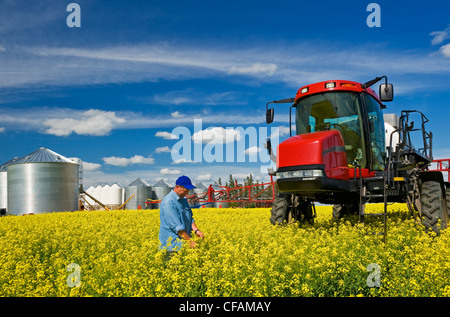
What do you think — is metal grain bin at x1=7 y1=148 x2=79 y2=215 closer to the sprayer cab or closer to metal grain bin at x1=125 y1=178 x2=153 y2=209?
metal grain bin at x1=125 y1=178 x2=153 y2=209

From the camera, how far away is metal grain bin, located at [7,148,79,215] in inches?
953

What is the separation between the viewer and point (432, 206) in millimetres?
8102

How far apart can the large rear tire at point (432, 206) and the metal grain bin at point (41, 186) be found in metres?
22.1

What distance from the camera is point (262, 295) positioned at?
394 centimetres

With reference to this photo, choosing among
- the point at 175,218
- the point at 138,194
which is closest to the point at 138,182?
the point at 138,194

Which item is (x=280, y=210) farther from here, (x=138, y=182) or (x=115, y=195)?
(x=115, y=195)

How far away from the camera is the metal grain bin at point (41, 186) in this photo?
953 inches

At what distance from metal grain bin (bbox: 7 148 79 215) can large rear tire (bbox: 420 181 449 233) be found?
22125mm

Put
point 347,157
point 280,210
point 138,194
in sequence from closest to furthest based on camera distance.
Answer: point 347,157 → point 280,210 → point 138,194

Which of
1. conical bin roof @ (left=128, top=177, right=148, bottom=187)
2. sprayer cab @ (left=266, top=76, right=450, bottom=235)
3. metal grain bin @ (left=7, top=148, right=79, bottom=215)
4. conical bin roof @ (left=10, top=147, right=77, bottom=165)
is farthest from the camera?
conical bin roof @ (left=128, top=177, right=148, bottom=187)

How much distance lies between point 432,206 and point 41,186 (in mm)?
23141

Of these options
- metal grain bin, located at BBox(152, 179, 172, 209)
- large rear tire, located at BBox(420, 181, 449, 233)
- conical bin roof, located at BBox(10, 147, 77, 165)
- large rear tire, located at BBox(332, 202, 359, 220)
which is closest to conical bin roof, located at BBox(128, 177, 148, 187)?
metal grain bin, located at BBox(152, 179, 172, 209)
